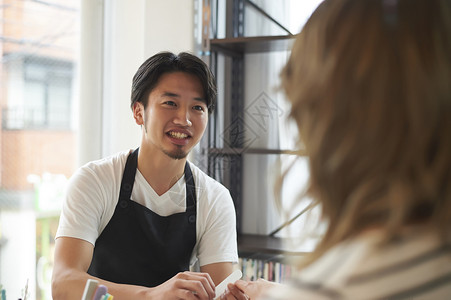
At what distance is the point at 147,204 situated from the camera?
1673 millimetres

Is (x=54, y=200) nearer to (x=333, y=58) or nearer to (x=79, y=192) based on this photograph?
(x=79, y=192)

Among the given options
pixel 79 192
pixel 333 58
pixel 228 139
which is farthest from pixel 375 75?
pixel 228 139

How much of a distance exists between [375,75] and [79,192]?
3.97ft

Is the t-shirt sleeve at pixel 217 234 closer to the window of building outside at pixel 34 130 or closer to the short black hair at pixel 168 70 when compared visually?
the short black hair at pixel 168 70

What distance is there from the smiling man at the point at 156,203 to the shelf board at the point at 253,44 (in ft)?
1.52

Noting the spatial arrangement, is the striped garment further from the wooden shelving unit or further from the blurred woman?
the wooden shelving unit

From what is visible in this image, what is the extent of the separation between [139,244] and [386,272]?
1.19 m

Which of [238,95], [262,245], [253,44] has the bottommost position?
[262,245]

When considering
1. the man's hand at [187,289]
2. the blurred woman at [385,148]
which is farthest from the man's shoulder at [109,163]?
the blurred woman at [385,148]

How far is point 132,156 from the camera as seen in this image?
174 cm

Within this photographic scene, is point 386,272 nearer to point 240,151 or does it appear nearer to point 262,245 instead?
point 262,245

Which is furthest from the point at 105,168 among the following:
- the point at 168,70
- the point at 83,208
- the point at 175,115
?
the point at 168,70

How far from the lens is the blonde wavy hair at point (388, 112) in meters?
0.54

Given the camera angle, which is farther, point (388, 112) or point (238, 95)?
point (238, 95)
